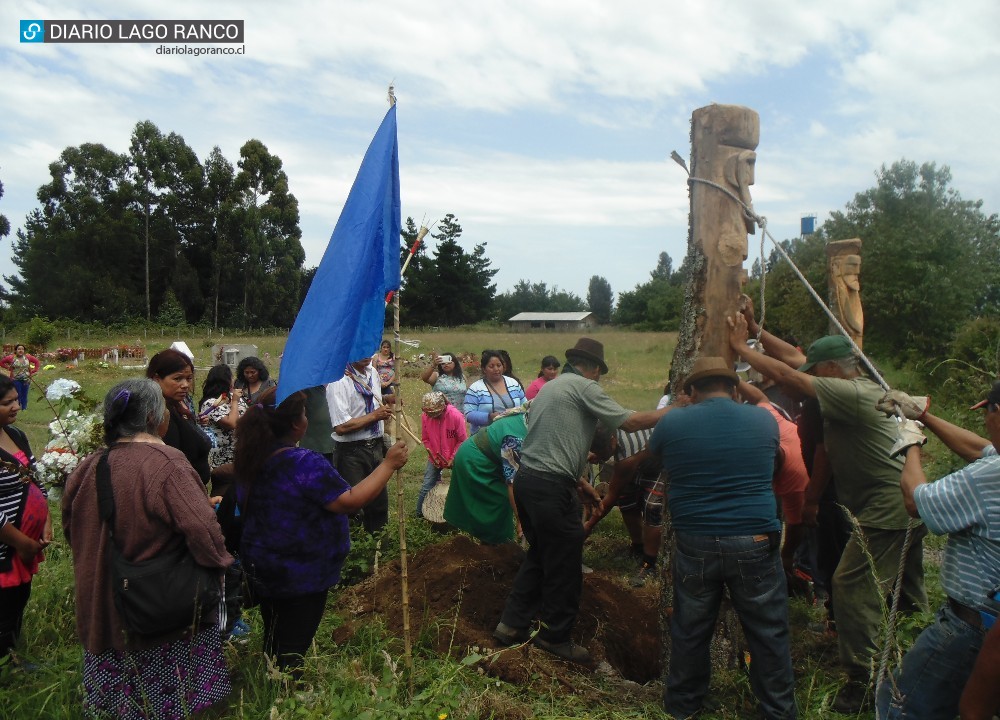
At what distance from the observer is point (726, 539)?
10.6 ft

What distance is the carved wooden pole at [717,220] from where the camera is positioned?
362 cm

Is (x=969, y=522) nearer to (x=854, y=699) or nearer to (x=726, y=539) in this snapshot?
(x=726, y=539)

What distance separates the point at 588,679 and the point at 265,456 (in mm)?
2218

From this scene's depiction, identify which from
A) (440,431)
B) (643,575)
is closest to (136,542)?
(643,575)

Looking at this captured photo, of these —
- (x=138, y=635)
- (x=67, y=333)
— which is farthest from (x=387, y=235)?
(x=67, y=333)

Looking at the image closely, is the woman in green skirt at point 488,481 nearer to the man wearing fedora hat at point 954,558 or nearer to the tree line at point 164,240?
the man wearing fedora hat at point 954,558

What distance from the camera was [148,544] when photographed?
9.28 feet

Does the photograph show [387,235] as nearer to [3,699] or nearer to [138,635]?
[138,635]

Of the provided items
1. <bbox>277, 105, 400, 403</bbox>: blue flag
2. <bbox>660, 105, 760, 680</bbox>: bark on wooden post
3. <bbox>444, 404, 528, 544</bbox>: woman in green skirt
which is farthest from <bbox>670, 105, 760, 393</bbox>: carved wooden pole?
<bbox>444, 404, 528, 544</bbox>: woman in green skirt

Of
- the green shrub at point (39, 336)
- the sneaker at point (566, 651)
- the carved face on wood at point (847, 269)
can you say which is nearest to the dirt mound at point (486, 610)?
the sneaker at point (566, 651)

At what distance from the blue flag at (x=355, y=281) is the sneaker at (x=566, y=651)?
2131 millimetres

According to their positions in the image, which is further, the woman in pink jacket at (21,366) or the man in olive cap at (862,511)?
the woman in pink jacket at (21,366)

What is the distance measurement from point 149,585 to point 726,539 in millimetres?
2453

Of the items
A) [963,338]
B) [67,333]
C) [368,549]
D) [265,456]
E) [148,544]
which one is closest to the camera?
[148,544]
